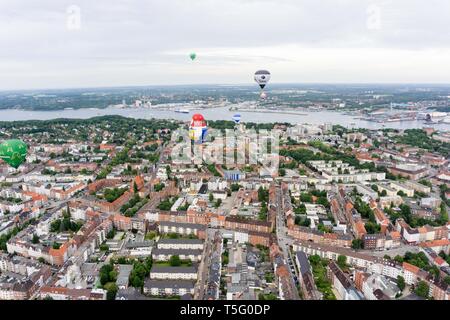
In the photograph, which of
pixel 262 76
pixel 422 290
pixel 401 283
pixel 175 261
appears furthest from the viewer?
pixel 262 76

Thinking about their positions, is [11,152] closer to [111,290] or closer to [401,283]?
[111,290]

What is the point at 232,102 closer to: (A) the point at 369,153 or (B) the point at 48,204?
(A) the point at 369,153

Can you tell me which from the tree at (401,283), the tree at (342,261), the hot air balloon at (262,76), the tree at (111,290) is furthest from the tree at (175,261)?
the hot air balloon at (262,76)

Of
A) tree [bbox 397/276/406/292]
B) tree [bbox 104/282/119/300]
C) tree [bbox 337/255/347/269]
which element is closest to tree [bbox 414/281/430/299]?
tree [bbox 397/276/406/292]

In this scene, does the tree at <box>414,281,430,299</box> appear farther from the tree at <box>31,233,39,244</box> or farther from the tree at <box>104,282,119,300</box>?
the tree at <box>31,233,39,244</box>

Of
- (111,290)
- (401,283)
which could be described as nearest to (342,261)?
(401,283)

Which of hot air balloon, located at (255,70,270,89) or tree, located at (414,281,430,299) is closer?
tree, located at (414,281,430,299)

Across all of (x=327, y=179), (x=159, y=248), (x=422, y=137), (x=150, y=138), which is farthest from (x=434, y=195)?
(x=150, y=138)

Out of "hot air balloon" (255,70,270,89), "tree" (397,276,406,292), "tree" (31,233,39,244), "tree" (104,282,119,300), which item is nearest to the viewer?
"tree" (104,282,119,300)
